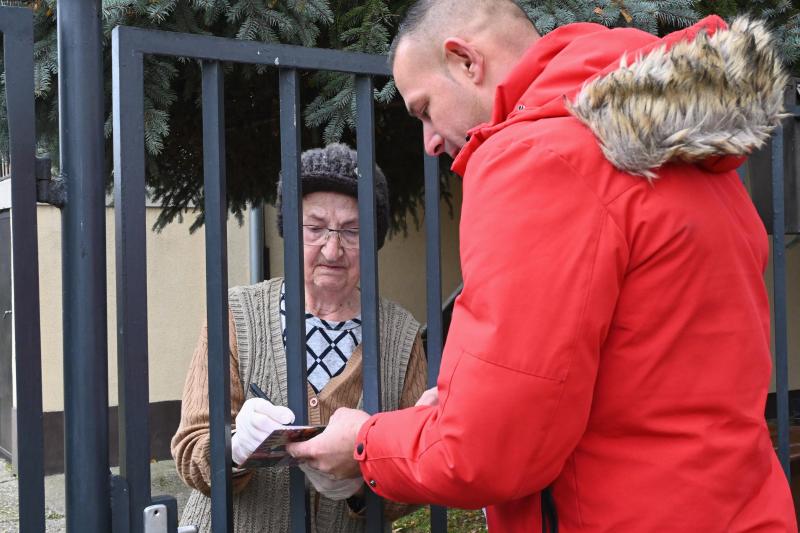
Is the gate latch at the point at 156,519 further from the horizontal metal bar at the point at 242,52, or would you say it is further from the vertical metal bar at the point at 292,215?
the horizontal metal bar at the point at 242,52

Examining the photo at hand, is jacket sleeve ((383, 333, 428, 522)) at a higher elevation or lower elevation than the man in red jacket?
lower

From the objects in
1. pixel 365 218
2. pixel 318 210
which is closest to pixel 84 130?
pixel 365 218

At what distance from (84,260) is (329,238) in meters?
0.90

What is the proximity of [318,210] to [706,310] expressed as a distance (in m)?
1.29

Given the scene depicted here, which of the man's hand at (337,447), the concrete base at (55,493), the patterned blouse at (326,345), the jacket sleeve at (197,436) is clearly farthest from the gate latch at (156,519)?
the concrete base at (55,493)

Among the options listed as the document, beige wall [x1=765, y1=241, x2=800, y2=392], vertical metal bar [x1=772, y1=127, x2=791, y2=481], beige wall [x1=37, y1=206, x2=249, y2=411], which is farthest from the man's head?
beige wall [x1=765, y1=241, x2=800, y2=392]

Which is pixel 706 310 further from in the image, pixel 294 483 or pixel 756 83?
pixel 294 483

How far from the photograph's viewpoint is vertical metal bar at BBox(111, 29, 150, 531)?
161cm

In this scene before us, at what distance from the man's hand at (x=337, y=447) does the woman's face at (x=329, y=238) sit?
0.76m

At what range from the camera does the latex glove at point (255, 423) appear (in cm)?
174

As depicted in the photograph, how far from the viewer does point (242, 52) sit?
5.65ft

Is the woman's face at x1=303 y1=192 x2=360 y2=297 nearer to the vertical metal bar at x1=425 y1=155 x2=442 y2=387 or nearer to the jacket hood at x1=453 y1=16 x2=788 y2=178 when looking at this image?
the vertical metal bar at x1=425 y1=155 x2=442 y2=387

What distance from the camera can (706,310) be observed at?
1.38 meters

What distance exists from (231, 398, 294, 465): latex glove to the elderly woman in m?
0.22
